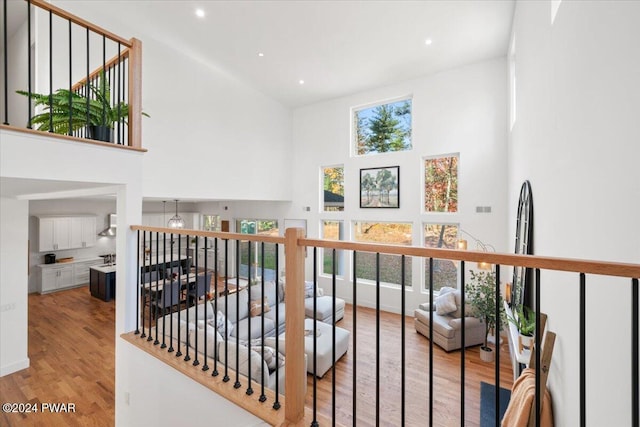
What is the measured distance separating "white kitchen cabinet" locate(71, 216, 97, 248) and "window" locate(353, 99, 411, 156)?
Result: 8.26 meters

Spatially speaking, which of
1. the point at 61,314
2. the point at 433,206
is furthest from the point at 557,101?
the point at 61,314

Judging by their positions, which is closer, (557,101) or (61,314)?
(557,101)

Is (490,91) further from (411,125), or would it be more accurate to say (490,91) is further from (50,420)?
(50,420)

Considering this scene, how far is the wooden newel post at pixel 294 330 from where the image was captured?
5.01 feet

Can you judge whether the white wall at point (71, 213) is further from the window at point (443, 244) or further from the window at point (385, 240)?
the window at point (443, 244)

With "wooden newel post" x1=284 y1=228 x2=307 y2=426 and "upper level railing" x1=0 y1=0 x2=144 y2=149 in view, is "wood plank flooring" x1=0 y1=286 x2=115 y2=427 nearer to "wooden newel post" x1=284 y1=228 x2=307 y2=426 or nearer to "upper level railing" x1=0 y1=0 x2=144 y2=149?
"wooden newel post" x1=284 y1=228 x2=307 y2=426

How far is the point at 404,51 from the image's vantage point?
504cm

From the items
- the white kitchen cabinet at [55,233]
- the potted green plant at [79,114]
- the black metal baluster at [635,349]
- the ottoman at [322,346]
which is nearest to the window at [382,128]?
the ottoman at [322,346]

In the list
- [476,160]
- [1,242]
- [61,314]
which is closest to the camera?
[1,242]

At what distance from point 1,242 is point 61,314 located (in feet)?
10.3

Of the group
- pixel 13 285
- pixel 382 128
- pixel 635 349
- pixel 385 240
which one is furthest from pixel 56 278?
pixel 635 349

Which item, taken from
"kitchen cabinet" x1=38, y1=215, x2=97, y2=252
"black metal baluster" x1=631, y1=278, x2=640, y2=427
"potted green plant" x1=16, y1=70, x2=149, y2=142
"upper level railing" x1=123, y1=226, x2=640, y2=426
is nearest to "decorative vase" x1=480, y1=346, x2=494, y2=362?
"upper level railing" x1=123, y1=226, x2=640, y2=426

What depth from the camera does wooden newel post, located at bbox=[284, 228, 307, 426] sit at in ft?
5.01

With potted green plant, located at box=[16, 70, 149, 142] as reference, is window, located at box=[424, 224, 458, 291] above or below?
below
